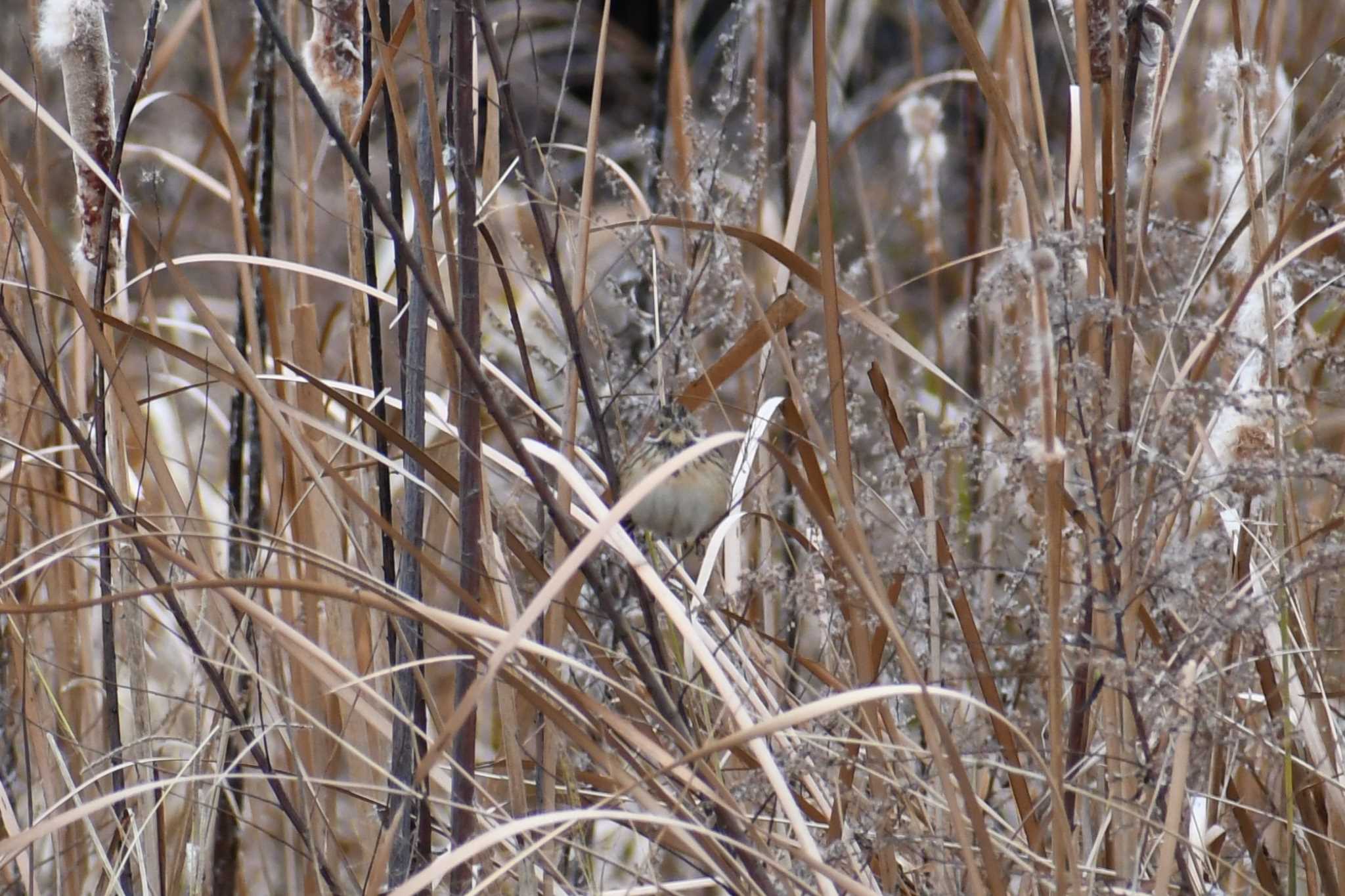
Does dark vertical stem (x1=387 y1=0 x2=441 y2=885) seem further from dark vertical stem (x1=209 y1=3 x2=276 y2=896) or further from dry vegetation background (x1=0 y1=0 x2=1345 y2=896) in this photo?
dark vertical stem (x1=209 y1=3 x2=276 y2=896)

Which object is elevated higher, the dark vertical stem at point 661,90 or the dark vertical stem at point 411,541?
the dark vertical stem at point 661,90

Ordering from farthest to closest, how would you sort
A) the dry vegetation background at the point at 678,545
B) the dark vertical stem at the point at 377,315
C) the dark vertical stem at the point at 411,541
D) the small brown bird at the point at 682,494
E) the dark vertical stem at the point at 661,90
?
1. the dark vertical stem at the point at 661,90
2. the small brown bird at the point at 682,494
3. the dark vertical stem at the point at 377,315
4. the dark vertical stem at the point at 411,541
5. the dry vegetation background at the point at 678,545

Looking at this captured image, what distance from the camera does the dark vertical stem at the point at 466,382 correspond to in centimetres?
83

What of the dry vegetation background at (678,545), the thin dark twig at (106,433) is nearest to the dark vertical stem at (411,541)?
the dry vegetation background at (678,545)

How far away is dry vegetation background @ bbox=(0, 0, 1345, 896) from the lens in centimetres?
82

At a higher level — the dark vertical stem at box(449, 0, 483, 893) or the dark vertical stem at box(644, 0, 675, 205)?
the dark vertical stem at box(644, 0, 675, 205)

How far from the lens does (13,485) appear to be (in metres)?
0.91

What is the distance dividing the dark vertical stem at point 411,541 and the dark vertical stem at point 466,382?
0.12ft

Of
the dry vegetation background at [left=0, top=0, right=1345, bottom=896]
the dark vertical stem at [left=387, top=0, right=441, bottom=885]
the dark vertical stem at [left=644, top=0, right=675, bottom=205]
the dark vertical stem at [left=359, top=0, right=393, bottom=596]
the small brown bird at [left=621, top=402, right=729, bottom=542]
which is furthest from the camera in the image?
the dark vertical stem at [left=644, top=0, right=675, bottom=205]

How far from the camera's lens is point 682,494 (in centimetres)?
124

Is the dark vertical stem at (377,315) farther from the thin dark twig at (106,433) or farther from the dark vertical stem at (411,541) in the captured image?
the thin dark twig at (106,433)

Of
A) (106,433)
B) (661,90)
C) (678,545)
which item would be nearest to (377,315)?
(106,433)

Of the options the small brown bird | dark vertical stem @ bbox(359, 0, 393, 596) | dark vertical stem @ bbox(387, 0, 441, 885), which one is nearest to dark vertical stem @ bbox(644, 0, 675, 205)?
the small brown bird

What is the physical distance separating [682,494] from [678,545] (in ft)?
0.88
